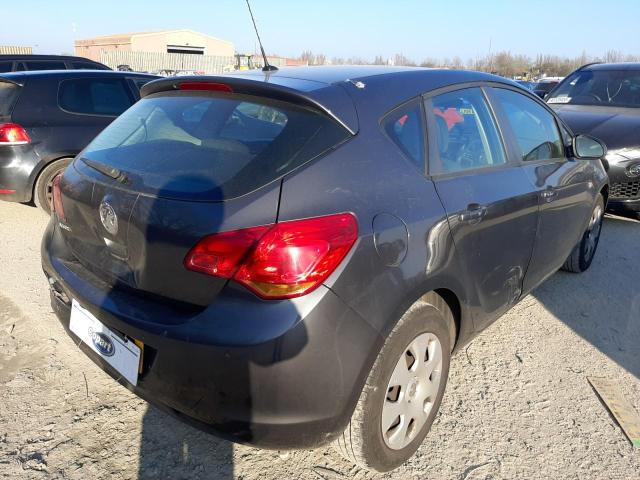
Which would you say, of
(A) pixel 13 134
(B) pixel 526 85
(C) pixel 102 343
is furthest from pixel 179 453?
(B) pixel 526 85

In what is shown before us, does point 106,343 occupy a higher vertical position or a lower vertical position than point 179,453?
higher

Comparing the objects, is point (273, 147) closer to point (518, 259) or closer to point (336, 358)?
point (336, 358)

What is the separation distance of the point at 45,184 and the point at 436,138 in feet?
14.2

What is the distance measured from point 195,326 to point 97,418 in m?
1.09

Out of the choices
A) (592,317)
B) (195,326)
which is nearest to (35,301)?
(195,326)

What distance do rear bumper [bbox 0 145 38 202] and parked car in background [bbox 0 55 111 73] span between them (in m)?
5.55

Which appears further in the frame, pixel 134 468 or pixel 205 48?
pixel 205 48

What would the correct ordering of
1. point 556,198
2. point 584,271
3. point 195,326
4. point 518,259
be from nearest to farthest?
1. point 195,326
2. point 518,259
3. point 556,198
4. point 584,271

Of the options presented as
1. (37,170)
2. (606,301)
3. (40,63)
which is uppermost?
(40,63)

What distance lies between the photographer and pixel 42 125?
518 cm

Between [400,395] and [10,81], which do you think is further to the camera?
[10,81]

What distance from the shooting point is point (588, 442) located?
2.35 m

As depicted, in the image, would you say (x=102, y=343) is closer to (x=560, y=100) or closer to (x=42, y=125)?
(x=42, y=125)

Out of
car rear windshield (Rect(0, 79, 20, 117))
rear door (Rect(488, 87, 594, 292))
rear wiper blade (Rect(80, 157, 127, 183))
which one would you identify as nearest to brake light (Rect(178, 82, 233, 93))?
rear wiper blade (Rect(80, 157, 127, 183))
